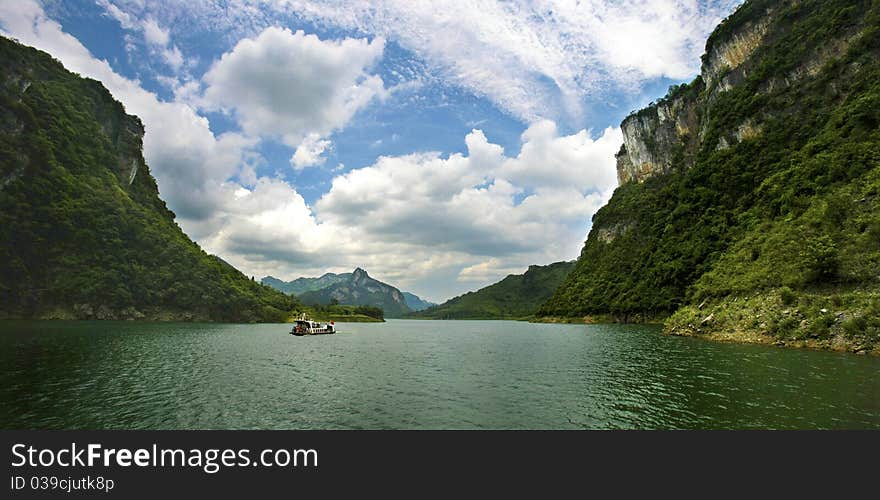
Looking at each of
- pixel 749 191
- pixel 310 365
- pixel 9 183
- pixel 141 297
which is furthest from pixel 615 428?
pixel 9 183

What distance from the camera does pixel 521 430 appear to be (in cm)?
2277

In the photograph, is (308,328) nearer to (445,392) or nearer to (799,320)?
(445,392)

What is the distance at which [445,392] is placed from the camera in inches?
1328

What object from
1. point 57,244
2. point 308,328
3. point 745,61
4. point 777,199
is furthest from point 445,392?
point 57,244

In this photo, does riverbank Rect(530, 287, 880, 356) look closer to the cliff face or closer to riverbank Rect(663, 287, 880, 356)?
riverbank Rect(663, 287, 880, 356)

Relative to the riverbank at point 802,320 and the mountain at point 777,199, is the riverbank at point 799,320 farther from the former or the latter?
the mountain at point 777,199

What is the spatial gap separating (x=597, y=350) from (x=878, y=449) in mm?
46537

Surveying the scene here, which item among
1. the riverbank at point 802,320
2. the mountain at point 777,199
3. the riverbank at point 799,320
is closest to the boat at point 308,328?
the mountain at point 777,199

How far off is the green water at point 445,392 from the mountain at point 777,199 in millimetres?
13196

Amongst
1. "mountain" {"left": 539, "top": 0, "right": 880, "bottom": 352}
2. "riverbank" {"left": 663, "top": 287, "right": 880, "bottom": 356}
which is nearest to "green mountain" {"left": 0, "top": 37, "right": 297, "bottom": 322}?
"mountain" {"left": 539, "top": 0, "right": 880, "bottom": 352}

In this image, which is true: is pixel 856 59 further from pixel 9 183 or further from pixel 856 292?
pixel 9 183

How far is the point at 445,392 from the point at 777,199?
101304 millimetres

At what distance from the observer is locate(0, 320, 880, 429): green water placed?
24.0m

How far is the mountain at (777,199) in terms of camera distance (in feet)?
185
